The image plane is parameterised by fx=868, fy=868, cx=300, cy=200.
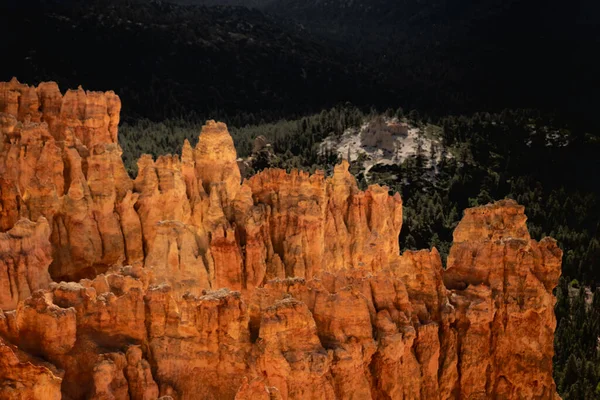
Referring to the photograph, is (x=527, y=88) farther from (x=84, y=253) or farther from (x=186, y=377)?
(x=186, y=377)

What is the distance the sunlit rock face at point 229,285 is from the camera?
14859 mm

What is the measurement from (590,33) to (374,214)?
85051mm

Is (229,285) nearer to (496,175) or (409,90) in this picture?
(496,175)

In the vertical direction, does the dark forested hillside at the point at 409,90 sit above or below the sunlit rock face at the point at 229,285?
above

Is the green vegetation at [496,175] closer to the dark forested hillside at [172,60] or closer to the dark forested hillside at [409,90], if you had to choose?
the dark forested hillside at [409,90]

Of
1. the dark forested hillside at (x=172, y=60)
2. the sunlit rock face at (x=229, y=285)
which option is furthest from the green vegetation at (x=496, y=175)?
the sunlit rock face at (x=229, y=285)

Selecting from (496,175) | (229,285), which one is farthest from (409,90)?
(229,285)

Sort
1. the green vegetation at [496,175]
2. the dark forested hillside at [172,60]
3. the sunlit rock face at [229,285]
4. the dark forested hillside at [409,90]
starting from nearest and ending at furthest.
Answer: the sunlit rock face at [229,285] < the green vegetation at [496,175] < the dark forested hillside at [409,90] < the dark forested hillside at [172,60]

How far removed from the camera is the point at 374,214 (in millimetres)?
31328

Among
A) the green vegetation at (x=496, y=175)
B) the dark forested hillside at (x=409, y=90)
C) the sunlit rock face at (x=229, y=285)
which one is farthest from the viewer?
the dark forested hillside at (x=409, y=90)

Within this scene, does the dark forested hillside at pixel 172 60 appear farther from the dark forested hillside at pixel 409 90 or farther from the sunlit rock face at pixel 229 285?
the sunlit rock face at pixel 229 285

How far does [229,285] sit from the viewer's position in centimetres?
2591

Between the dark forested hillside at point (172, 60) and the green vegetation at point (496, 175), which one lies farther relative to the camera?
the dark forested hillside at point (172, 60)

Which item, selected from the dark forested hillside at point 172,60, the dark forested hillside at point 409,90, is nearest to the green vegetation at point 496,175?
the dark forested hillside at point 409,90
